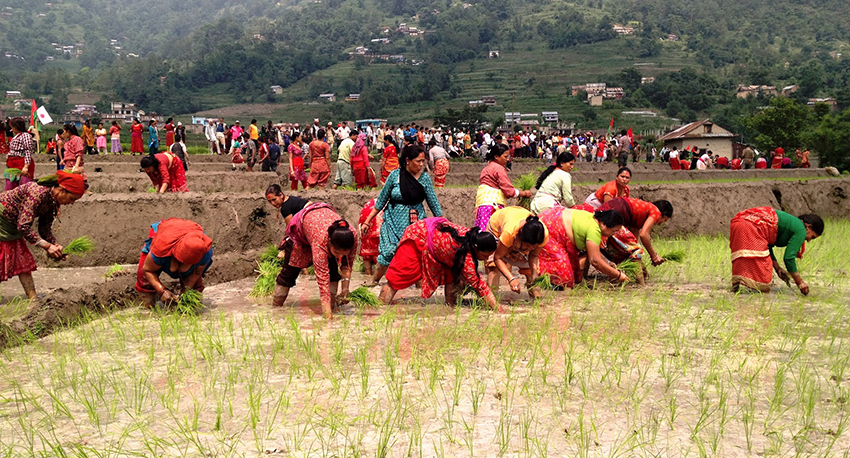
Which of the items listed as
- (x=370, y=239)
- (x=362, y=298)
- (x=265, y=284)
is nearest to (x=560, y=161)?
(x=370, y=239)

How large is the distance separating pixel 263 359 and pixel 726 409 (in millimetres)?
2973

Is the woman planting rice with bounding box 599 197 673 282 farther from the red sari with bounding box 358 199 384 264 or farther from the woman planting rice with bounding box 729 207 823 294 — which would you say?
the red sari with bounding box 358 199 384 264

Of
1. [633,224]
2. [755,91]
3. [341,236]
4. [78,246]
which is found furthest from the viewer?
[755,91]

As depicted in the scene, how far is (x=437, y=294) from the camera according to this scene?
26.6 feet

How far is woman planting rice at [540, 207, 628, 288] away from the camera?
25.1 ft

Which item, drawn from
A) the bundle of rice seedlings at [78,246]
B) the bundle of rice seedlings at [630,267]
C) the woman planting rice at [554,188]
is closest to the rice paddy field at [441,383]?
the bundle of rice seedlings at [78,246]

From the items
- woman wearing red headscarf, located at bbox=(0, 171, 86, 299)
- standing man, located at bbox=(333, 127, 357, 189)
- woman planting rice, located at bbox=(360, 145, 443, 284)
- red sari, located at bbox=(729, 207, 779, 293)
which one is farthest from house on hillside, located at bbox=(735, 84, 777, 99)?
woman wearing red headscarf, located at bbox=(0, 171, 86, 299)

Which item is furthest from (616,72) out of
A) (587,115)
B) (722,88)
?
(587,115)

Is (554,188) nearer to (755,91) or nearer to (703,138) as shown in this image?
(703,138)

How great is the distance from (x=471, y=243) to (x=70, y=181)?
3534 millimetres

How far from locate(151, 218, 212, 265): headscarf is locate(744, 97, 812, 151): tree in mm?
44192

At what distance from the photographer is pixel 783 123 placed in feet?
151

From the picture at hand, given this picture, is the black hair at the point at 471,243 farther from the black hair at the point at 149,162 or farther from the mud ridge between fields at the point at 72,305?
the black hair at the point at 149,162

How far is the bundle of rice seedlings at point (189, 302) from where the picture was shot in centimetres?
688
